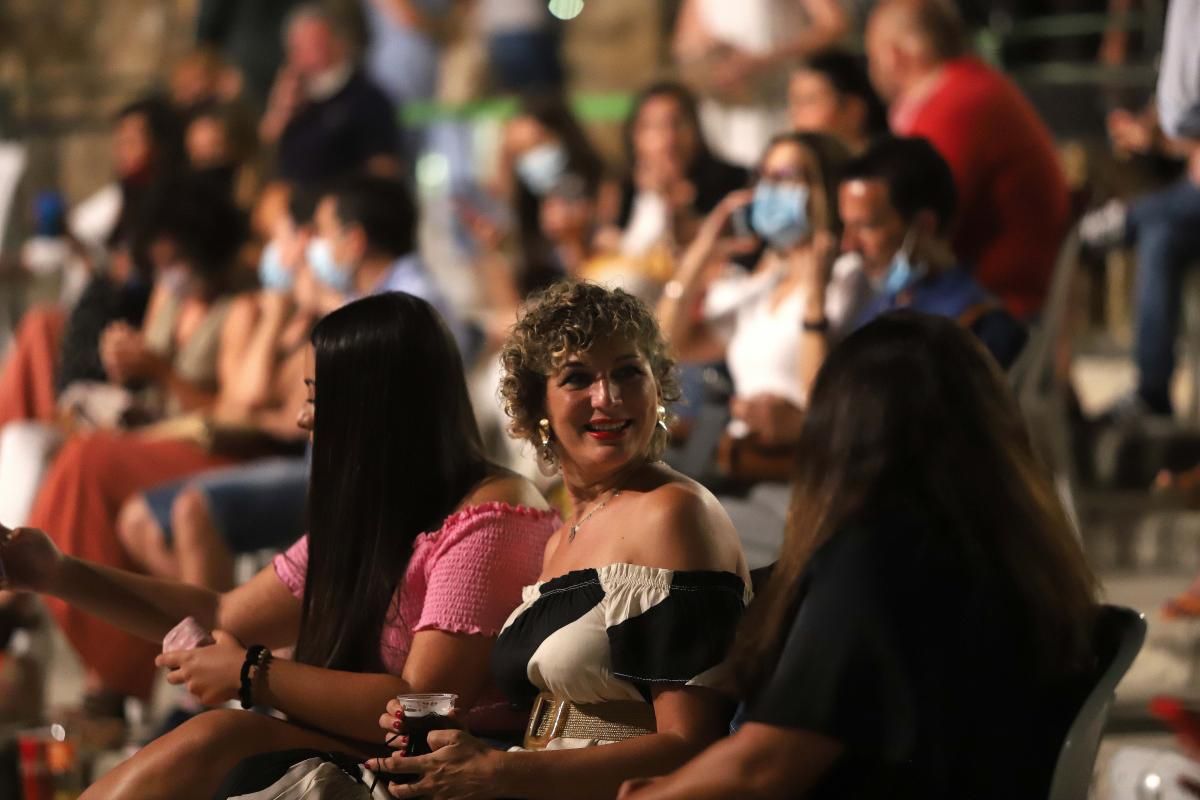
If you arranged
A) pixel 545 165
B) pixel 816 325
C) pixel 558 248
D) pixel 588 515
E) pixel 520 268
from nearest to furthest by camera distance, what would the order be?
pixel 588 515 → pixel 816 325 → pixel 520 268 → pixel 558 248 → pixel 545 165

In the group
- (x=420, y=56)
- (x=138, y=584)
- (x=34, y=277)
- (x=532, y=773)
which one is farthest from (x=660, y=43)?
(x=532, y=773)

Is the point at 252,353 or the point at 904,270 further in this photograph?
the point at 252,353

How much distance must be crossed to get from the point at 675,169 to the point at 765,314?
1.23 meters

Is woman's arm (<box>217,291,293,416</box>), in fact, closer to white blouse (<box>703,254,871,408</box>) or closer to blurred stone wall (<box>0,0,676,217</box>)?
white blouse (<box>703,254,871,408</box>)

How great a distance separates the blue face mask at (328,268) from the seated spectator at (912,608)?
331cm

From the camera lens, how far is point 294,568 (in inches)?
128

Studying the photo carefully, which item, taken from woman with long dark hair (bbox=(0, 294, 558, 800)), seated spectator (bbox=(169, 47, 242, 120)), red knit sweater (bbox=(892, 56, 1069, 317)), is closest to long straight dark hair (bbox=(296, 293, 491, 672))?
woman with long dark hair (bbox=(0, 294, 558, 800))

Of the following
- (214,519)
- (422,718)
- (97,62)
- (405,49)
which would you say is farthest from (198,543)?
(97,62)

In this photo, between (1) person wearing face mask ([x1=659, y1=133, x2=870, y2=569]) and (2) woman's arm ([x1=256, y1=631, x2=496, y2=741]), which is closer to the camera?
(2) woman's arm ([x1=256, y1=631, x2=496, y2=741])

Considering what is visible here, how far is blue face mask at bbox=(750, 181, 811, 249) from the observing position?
4.46 meters

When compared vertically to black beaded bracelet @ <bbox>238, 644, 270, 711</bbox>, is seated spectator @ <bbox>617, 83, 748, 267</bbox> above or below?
above

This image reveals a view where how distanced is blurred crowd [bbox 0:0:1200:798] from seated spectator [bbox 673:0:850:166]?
12 millimetres

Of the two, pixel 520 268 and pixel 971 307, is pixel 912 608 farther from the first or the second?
pixel 520 268

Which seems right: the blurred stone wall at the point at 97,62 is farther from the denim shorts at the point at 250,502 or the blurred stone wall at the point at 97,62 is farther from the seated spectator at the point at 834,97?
the denim shorts at the point at 250,502
